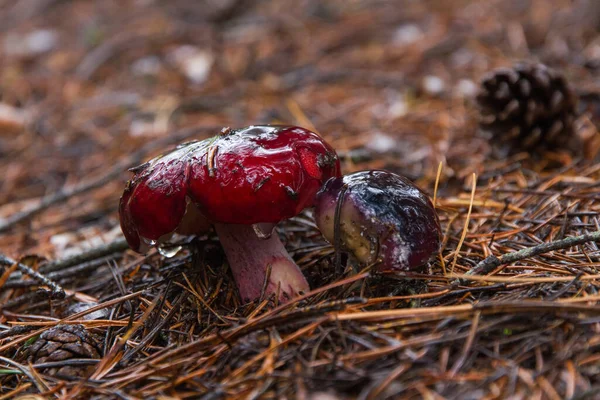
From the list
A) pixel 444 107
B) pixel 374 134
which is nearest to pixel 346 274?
pixel 374 134

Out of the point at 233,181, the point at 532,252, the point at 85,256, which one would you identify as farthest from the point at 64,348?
the point at 532,252

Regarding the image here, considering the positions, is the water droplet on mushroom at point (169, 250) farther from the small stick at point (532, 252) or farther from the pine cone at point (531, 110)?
the pine cone at point (531, 110)

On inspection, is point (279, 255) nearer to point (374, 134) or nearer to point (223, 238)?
point (223, 238)

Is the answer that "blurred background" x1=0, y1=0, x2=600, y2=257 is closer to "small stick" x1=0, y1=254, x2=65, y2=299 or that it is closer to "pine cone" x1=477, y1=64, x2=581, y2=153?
"pine cone" x1=477, y1=64, x2=581, y2=153

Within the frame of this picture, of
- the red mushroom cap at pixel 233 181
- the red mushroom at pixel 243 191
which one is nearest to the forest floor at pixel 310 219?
the red mushroom at pixel 243 191

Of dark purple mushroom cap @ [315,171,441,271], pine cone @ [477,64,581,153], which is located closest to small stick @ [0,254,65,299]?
dark purple mushroom cap @ [315,171,441,271]

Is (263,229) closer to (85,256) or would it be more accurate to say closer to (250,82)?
(85,256)

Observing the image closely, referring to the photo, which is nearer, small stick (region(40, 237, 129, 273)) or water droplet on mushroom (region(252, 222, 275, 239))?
water droplet on mushroom (region(252, 222, 275, 239))
